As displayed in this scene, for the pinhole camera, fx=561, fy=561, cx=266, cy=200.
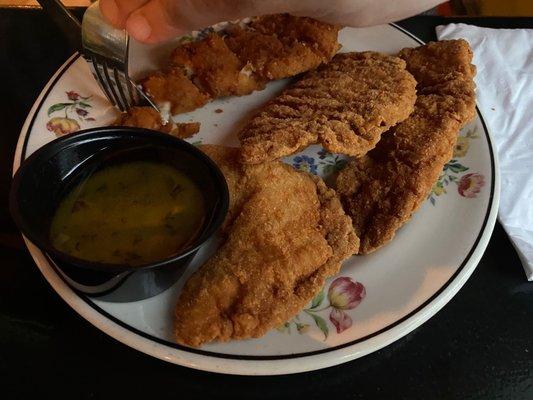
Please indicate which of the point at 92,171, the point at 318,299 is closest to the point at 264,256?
the point at 318,299

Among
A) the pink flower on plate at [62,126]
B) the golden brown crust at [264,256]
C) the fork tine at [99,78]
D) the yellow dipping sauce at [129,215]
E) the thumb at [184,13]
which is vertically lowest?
the golden brown crust at [264,256]

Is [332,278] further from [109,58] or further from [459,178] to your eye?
[109,58]

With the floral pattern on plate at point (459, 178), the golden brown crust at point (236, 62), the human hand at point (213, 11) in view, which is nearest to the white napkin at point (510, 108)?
the floral pattern on plate at point (459, 178)

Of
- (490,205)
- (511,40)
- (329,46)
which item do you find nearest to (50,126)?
(329,46)

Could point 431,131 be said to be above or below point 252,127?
below

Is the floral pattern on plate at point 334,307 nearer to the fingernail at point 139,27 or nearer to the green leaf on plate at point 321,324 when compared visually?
the green leaf on plate at point 321,324

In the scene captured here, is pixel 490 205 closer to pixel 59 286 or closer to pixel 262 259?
pixel 262 259
